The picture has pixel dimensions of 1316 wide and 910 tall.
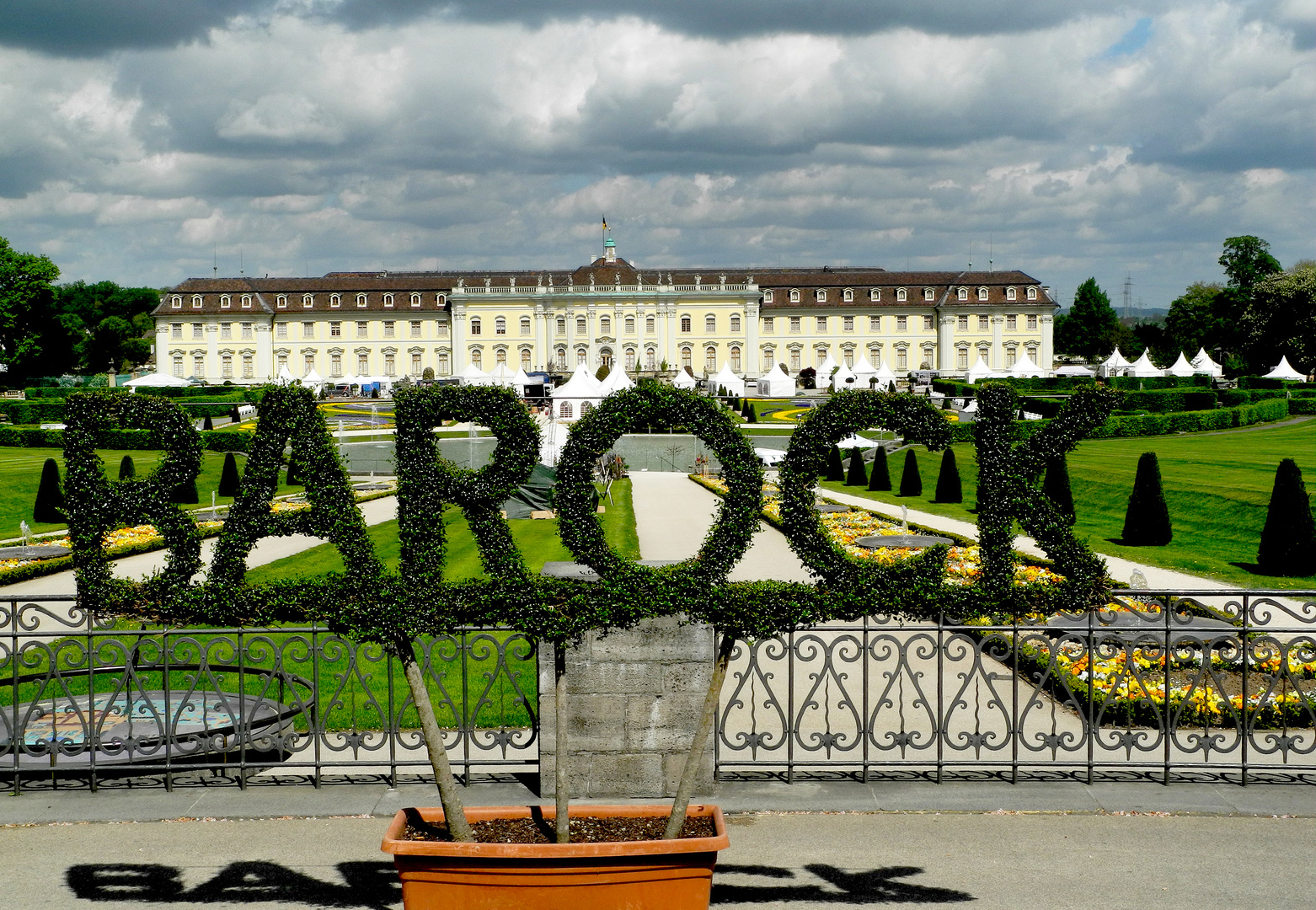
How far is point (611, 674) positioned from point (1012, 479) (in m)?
2.20

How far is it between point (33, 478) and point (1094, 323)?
78.8 m

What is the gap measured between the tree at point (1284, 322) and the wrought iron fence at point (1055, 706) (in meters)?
50.0

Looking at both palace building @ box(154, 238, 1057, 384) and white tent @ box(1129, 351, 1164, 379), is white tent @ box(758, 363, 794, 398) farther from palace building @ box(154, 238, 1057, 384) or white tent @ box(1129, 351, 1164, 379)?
palace building @ box(154, 238, 1057, 384)

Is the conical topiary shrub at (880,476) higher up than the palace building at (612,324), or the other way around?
the palace building at (612,324)

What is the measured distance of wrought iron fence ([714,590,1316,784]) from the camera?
600cm

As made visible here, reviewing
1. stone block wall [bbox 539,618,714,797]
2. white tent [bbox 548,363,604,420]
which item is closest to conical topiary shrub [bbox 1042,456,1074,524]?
stone block wall [bbox 539,618,714,797]

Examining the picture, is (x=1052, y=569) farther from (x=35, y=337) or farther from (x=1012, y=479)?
(x=35, y=337)

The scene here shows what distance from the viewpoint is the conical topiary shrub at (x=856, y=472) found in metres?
24.8

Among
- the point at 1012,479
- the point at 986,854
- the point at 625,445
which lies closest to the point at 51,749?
the point at 986,854

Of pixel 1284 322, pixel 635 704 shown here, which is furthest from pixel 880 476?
pixel 1284 322

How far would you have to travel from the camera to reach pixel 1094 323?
8644cm

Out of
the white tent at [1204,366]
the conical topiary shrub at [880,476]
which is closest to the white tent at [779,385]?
the white tent at [1204,366]

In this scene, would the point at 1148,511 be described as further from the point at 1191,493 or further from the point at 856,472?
the point at 856,472

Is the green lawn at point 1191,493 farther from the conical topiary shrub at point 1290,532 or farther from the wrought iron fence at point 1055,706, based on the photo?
the wrought iron fence at point 1055,706
